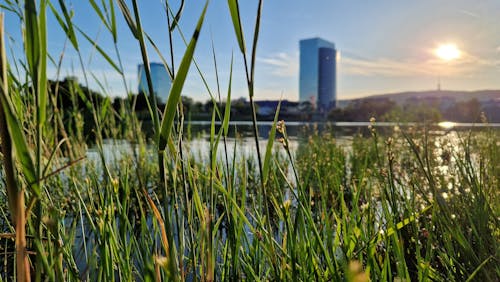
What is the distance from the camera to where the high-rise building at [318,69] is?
71125mm

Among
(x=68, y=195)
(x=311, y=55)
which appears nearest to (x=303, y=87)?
(x=311, y=55)

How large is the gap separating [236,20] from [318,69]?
268ft

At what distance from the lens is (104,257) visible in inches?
27.2

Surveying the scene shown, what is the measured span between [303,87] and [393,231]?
77.5 m

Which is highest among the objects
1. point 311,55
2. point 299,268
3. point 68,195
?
point 311,55

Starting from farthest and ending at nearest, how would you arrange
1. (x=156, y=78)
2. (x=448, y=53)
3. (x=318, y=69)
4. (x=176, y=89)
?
(x=318, y=69)
(x=156, y=78)
(x=448, y=53)
(x=176, y=89)

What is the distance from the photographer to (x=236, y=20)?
17.2 inches

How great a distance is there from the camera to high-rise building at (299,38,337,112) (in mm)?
71125

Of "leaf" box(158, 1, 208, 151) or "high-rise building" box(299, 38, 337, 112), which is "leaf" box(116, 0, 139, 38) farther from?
"high-rise building" box(299, 38, 337, 112)

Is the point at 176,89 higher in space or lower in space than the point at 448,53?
lower

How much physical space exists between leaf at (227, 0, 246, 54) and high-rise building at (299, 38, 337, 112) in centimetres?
6834

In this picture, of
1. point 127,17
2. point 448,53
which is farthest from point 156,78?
point 127,17

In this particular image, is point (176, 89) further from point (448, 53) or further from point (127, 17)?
point (448, 53)

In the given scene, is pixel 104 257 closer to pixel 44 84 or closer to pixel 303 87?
pixel 44 84
